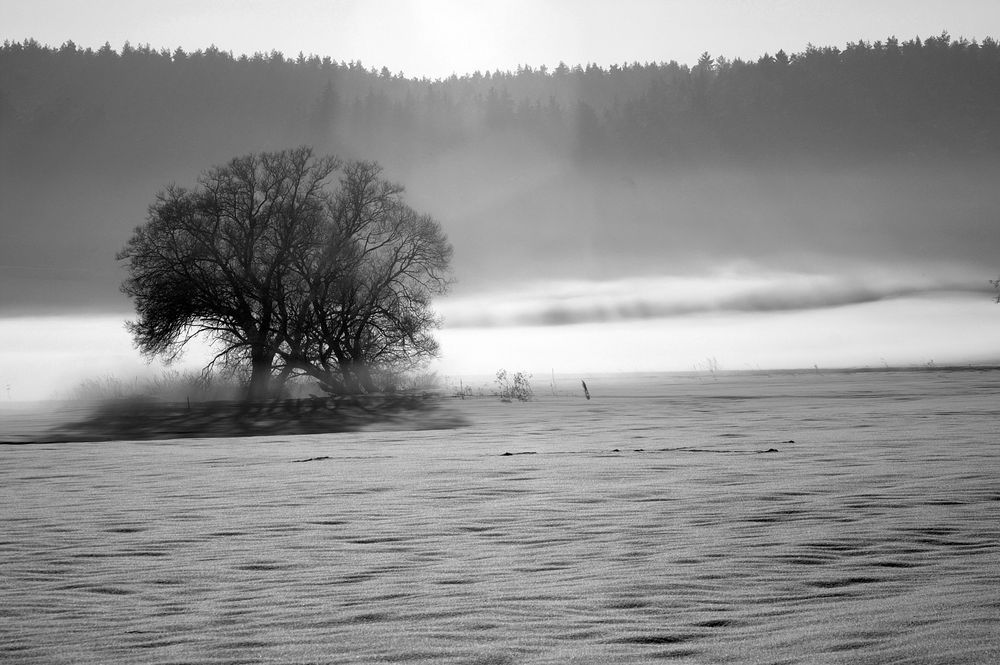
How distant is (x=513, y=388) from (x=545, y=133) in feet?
426

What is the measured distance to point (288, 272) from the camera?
43.4 metres

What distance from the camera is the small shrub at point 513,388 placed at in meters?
41.3

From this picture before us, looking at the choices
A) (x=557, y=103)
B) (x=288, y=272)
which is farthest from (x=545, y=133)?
(x=288, y=272)

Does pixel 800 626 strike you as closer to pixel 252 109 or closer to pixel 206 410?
pixel 206 410

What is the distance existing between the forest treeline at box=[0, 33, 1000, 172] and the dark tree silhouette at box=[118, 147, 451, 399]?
12288cm

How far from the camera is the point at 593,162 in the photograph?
573 ft

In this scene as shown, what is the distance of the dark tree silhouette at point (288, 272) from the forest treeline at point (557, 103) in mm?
122878

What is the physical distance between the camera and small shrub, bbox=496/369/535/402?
41.3 meters

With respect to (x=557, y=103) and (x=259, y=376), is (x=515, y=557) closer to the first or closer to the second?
(x=259, y=376)

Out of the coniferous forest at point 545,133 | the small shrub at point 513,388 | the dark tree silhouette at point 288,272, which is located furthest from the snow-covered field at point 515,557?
the coniferous forest at point 545,133

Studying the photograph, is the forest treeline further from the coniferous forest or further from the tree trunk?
the tree trunk

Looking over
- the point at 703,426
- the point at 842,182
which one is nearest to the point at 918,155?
the point at 842,182

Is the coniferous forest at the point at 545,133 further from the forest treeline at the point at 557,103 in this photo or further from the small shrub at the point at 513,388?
the small shrub at the point at 513,388

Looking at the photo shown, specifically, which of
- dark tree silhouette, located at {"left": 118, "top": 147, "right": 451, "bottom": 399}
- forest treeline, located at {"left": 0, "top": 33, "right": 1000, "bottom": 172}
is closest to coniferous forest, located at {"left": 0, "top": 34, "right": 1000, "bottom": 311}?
forest treeline, located at {"left": 0, "top": 33, "right": 1000, "bottom": 172}
